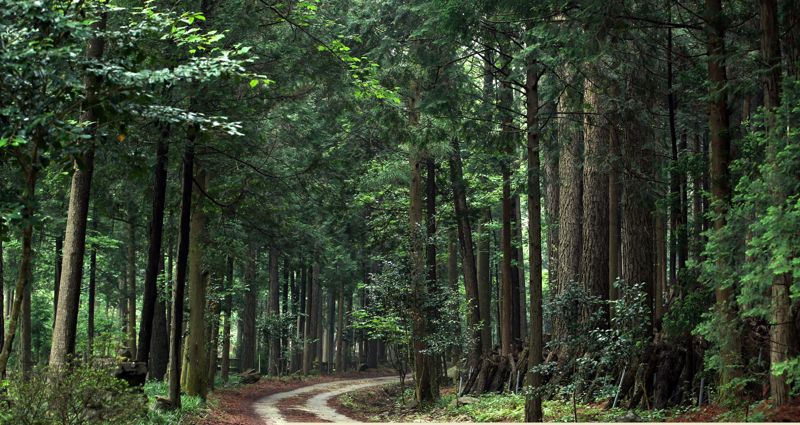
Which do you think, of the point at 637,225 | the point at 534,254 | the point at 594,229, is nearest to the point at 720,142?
the point at 534,254

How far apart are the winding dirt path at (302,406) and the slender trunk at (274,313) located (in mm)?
3154

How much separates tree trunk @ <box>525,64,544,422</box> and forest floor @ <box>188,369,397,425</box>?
6447mm

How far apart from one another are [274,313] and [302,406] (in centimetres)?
1226

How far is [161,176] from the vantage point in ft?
46.1

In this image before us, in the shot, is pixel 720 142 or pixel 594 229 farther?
pixel 594 229

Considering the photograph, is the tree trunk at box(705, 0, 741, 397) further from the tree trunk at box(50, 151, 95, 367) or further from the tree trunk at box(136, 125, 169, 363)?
the tree trunk at box(136, 125, 169, 363)

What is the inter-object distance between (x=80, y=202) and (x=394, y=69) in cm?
1082

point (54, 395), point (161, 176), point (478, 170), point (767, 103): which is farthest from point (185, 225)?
point (478, 170)

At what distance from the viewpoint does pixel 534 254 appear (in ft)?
43.2

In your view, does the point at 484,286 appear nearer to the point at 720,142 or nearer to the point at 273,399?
the point at 273,399

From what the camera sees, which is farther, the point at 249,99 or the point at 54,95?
the point at 249,99

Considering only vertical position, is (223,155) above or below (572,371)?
above

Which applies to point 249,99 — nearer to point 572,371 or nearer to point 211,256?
point 211,256

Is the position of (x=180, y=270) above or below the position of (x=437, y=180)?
below
